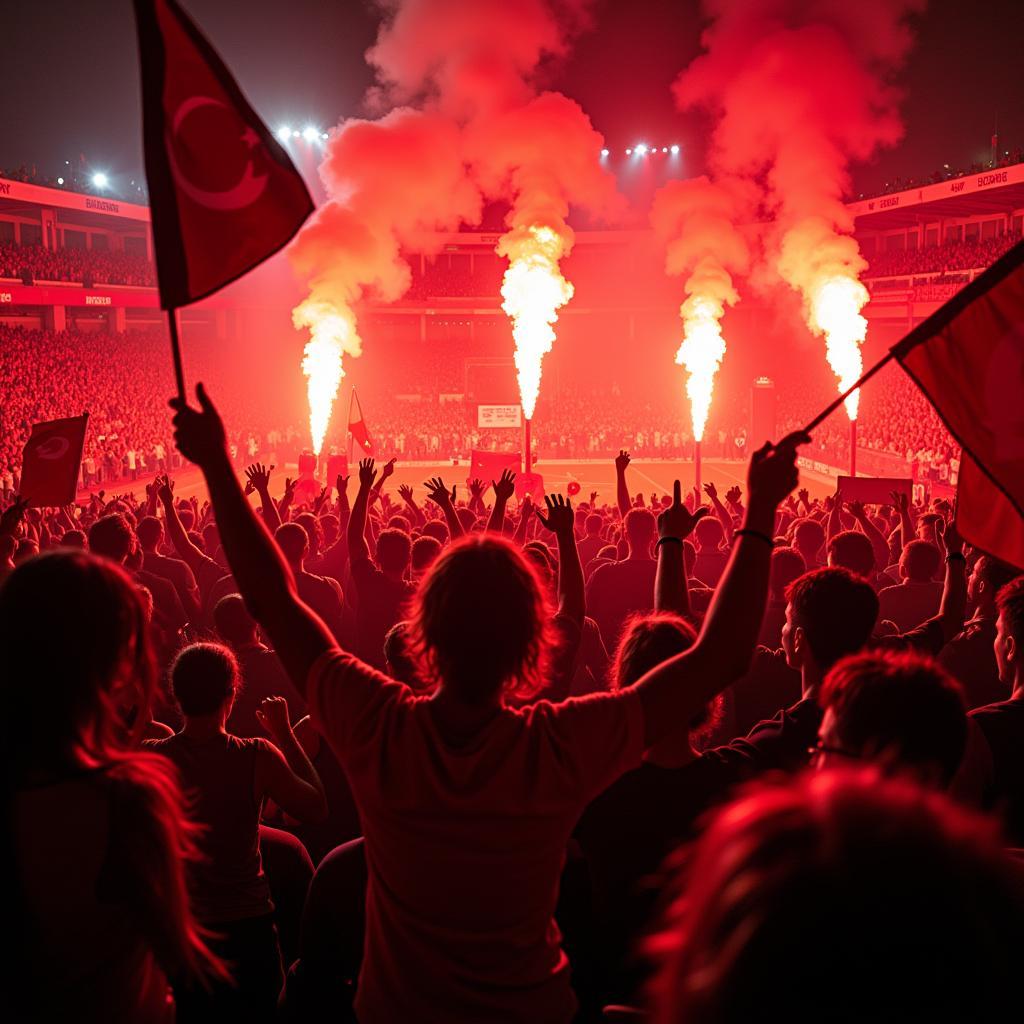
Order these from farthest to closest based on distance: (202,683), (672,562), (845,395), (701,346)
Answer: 1. (701,346)
2. (672,562)
3. (202,683)
4. (845,395)

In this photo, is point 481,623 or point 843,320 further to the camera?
point 843,320

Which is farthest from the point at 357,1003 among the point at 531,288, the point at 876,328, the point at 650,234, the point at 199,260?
the point at 650,234

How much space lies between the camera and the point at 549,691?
4902 mm

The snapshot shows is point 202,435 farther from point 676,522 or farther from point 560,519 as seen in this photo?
A: point 560,519

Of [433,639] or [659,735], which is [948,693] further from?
[433,639]

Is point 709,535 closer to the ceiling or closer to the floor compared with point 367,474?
closer to the floor

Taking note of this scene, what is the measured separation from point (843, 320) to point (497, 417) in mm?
21944

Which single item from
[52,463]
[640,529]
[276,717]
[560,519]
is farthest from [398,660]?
[52,463]

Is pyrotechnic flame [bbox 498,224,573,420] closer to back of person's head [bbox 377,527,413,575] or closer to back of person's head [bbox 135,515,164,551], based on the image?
back of person's head [bbox 135,515,164,551]

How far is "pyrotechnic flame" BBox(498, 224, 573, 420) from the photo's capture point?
85.7ft

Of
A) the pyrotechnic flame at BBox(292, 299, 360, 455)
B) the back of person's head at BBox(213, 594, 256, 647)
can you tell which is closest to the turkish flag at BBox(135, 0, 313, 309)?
the back of person's head at BBox(213, 594, 256, 647)

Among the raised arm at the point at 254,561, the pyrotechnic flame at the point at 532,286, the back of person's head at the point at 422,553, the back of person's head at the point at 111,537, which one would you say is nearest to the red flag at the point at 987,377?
the raised arm at the point at 254,561

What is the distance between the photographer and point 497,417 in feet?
161

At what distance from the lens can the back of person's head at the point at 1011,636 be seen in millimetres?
4258
